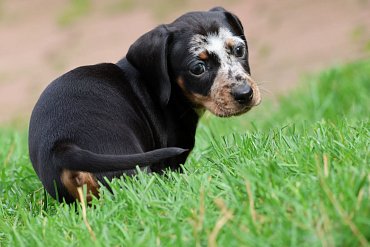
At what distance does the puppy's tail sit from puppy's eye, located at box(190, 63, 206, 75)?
0.92 meters

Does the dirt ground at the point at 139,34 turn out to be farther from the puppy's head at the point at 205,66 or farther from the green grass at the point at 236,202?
the green grass at the point at 236,202

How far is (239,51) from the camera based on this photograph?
14.4 ft

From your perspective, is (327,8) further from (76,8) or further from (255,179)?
(255,179)

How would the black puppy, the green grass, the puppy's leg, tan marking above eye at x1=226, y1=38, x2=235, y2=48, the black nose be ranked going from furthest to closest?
1. tan marking above eye at x1=226, y1=38, x2=235, y2=48
2. the black nose
3. the black puppy
4. the puppy's leg
5. the green grass

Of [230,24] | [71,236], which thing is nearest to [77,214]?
[71,236]

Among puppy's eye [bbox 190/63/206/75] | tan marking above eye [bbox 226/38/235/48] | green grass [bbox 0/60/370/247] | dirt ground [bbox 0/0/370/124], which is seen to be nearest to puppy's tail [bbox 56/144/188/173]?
green grass [bbox 0/60/370/247]

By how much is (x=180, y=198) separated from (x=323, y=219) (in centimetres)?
75

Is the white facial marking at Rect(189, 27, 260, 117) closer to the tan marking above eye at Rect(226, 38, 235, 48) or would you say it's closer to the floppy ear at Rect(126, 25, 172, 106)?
the tan marking above eye at Rect(226, 38, 235, 48)

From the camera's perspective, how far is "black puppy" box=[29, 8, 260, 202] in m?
3.79

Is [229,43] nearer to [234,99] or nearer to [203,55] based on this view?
[203,55]

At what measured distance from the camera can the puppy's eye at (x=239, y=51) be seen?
437 cm

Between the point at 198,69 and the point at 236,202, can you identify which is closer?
the point at 236,202

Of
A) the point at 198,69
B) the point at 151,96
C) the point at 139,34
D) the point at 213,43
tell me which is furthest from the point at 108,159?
the point at 139,34

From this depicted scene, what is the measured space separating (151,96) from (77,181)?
828 mm
